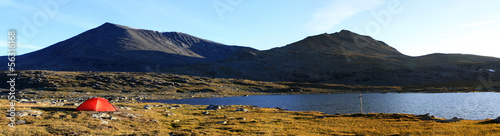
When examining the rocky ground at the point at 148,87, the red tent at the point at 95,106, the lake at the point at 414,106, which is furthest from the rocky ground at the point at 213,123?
the rocky ground at the point at 148,87

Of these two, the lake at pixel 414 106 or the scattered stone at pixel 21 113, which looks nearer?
the scattered stone at pixel 21 113

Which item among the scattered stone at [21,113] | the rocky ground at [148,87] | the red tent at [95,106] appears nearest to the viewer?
the scattered stone at [21,113]

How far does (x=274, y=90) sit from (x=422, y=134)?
506 feet

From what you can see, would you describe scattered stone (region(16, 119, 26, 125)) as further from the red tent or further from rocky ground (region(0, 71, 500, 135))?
the red tent

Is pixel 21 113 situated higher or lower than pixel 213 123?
higher

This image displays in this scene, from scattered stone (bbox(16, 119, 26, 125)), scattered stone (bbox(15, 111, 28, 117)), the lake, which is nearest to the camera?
scattered stone (bbox(16, 119, 26, 125))

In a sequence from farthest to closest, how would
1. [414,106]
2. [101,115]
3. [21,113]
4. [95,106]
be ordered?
[414,106] < [95,106] < [101,115] < [21,113]

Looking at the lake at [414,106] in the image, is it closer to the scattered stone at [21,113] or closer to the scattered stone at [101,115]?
the scattered stone at [101,115]

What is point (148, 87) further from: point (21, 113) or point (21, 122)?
point (21, 122)

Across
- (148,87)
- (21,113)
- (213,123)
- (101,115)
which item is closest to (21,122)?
(21,113)

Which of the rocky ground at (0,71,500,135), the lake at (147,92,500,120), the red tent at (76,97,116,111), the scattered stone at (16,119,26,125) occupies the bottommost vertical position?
the lake at (147,92,500,120)

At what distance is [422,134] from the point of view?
23.3 metres

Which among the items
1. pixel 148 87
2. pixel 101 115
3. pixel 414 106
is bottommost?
pixel 414 106

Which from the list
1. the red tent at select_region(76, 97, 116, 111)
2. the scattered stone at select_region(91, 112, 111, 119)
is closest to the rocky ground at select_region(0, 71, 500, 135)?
the scattered stone at select_region(91, 112, 111, 119)
